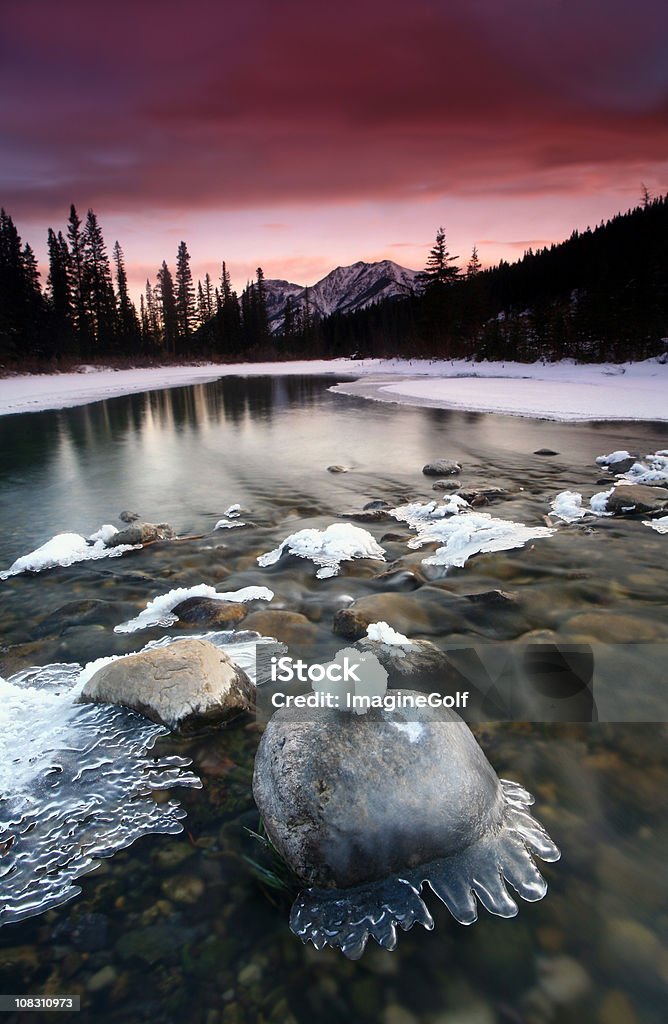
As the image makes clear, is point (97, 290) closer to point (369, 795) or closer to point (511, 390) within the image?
point (511, 390)

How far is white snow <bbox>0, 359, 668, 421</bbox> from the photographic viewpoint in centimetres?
1614

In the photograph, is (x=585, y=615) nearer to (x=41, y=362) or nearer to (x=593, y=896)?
(x=593, y=896)

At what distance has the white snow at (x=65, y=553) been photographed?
5.11m

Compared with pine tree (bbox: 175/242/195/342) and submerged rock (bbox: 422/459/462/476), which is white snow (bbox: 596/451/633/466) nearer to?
submerged rock (bbox: 422/459/462/476)

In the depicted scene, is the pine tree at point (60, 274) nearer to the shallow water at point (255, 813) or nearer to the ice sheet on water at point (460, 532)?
the shallow water at point (255, 813)

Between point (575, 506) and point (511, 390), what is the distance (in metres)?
16.5

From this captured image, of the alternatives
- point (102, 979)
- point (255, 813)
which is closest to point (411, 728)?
point (255, 813)

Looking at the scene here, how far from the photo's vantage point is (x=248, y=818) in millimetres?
2213

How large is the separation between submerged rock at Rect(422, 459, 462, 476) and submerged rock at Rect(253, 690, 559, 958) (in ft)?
23.1

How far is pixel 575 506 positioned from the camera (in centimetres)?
648

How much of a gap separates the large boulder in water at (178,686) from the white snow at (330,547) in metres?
1.97

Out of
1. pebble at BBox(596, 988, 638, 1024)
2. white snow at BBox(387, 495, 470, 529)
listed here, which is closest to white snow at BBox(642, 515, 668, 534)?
white snow at BBox(387, 495, 470, 529)

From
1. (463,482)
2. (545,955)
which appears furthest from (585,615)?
(463,482)

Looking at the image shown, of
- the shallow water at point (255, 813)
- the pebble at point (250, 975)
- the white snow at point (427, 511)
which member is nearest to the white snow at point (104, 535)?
the shallow water at point (255, 813)
